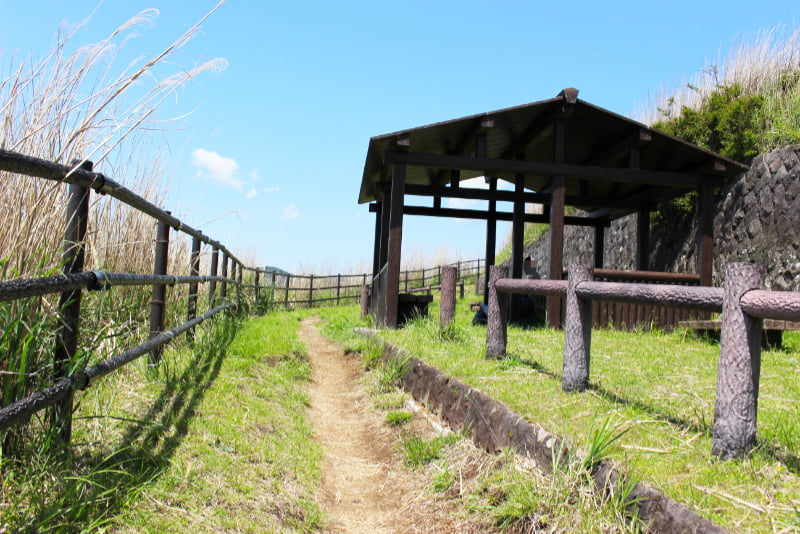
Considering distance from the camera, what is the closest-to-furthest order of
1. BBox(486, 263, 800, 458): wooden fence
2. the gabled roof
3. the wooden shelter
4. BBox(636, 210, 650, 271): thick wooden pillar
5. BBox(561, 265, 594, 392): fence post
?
BBox(486, 263, 800, 458): wooden fence, BBox(561, 265, 594, 392): fence post, the wooden shelter, the gabled roof, BBox(636, 210, 650, 271): thick wooden pillar

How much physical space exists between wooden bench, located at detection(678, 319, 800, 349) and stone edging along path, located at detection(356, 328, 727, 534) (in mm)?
3502

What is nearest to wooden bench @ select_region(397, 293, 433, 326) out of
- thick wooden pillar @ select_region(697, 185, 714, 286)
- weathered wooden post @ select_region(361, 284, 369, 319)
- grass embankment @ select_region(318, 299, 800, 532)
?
grass embankment @ select_region(318, 299, 800, 532)

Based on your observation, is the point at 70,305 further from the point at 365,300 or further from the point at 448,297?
the point at 365,300

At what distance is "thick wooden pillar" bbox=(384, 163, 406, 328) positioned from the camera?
770 cm

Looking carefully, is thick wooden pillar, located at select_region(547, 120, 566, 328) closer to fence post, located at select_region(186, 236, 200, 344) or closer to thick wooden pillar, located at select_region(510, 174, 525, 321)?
thick wooden pillar, located at select_region(510, 174, 525, 321)

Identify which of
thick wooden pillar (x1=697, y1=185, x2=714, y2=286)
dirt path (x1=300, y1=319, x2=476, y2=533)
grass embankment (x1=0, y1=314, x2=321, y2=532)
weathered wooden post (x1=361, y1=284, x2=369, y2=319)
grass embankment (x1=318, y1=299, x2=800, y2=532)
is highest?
thick wooden pillar (x1=697, y1=185, x2=714, y2=286)

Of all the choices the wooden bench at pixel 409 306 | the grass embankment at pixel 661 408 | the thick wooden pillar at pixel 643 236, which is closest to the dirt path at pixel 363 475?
the grass embankment at pixel 661 408

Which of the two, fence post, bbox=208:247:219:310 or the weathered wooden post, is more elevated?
fence post, bbox=208:247:219:310

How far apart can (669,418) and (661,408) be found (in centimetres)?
26

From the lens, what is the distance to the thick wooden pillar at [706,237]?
859 centimetres

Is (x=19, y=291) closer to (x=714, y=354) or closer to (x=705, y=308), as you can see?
(x=705, y=308)

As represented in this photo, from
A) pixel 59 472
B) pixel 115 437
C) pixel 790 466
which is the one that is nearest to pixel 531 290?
pixel 790 466

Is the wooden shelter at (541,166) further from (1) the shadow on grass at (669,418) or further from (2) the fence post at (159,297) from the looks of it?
(2) the fence post at (159,297)

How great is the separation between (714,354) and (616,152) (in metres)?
4.29
